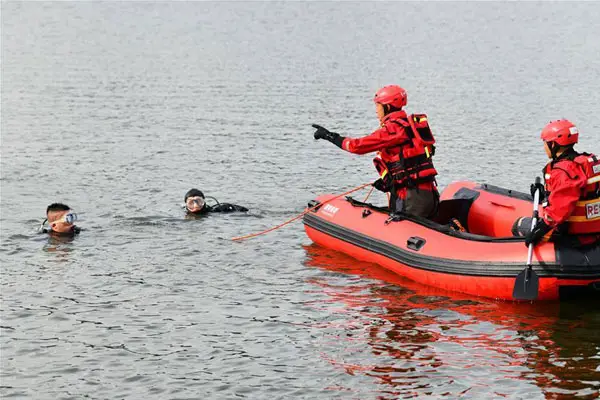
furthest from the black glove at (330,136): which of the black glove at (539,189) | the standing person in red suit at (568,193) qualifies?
the standing person in red suit at (568,193)

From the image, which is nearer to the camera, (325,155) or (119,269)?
(119,269)

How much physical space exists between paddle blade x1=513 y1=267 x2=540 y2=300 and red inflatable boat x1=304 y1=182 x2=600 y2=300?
59 millimetres

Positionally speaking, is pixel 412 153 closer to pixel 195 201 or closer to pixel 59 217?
pixel 195 201

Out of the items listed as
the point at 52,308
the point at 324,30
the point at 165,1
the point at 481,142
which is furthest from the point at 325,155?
the point at 165,1

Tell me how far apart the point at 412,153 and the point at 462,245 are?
1.46 metres

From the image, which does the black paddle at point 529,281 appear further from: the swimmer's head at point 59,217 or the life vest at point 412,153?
the swimmer's head at point 59,217

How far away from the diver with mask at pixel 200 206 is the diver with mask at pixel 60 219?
1.97 metres

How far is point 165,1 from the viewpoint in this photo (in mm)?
58719

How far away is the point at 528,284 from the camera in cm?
1126

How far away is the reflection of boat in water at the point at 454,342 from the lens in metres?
9.55

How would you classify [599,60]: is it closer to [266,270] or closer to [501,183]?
[501,183]

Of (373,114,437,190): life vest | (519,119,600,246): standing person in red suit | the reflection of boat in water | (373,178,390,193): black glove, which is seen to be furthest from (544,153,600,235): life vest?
(373,178,390,193): black glove

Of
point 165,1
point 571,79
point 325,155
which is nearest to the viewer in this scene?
point 325,155

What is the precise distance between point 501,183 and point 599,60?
1740 cm
